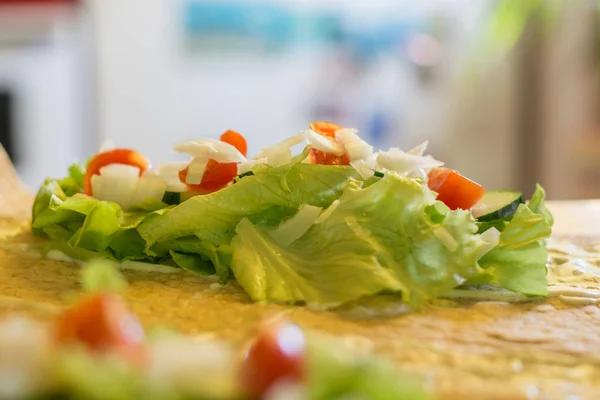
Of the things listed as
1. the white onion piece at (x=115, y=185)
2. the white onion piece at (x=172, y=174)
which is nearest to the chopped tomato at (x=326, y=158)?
the white onion piece at (x=172, y=174)

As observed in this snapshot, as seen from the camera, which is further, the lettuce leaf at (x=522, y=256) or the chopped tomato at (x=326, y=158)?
the chopped tomato at (x=326, y=158)

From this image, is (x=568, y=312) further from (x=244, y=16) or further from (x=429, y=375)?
(x=244, y=16)

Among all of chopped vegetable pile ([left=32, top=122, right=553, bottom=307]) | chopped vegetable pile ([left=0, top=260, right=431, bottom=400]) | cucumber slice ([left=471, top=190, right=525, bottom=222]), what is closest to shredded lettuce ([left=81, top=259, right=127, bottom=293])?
chopped vegetable pile ([left=0, top=260, right=431, bottom=400])

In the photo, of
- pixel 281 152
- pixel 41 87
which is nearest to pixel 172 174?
pixel 281 152

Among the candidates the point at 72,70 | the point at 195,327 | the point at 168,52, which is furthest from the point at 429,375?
the point at 168,52

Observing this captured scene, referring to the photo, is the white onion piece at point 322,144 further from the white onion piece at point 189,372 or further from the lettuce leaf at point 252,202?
the white onion piece at point 189,372

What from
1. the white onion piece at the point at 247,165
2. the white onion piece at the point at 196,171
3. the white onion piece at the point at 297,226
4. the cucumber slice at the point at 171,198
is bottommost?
the cucumber slice at the point at 171,198

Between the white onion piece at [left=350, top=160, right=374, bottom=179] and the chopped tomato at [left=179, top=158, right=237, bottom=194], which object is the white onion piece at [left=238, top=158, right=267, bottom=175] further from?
the white onion piece at [left=350, top=160, right=374, bottom=179]
